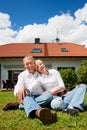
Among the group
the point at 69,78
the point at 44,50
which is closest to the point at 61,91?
the point at 69,78

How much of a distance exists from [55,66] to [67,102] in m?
21.1

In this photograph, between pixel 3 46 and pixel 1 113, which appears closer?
pixel 1 113

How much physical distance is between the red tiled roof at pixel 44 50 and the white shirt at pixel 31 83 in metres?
20.5

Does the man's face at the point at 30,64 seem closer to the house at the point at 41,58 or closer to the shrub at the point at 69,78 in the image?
the shrub at the point at 69,78

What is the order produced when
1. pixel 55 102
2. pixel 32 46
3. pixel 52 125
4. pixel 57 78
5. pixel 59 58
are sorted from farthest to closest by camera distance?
1. pixel 32 46
2. pixel 59 58
3. pixel 57 78
4. pixel 55 102
5. pixel 52 125

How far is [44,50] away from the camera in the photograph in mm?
28422

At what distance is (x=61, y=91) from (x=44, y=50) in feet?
73.8

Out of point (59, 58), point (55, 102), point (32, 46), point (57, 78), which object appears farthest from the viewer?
point (32, 46)

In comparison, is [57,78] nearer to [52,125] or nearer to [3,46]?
[52,125]

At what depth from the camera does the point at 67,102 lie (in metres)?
5.69

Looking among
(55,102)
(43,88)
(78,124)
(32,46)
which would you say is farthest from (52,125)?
(32,46)

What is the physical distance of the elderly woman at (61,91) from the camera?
5.38 metres

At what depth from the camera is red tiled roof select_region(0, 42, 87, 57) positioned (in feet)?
88.3

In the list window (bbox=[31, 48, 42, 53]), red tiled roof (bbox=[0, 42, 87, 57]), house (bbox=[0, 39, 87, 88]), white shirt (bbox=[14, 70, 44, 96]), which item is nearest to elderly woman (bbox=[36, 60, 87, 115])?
white shirt (bbox=[14, 70, 44, 96])
